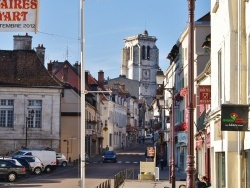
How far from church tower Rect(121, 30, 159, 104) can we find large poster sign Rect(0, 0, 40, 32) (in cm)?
16597

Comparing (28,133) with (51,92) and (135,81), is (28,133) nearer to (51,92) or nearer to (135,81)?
(51,92)

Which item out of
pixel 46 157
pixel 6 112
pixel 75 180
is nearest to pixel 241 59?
pixel 75 180

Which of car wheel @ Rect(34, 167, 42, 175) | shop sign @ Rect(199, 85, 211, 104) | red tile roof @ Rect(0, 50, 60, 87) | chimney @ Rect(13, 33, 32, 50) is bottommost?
car wheel @ Rect(34, 167, 42, 175)

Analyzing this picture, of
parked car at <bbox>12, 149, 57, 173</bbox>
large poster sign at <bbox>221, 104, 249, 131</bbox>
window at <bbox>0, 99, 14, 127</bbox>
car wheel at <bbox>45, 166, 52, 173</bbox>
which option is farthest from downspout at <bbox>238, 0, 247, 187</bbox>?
window at <bbox>0, 99, 14, 127</bbox>

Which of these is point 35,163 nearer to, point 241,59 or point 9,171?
point 9,171

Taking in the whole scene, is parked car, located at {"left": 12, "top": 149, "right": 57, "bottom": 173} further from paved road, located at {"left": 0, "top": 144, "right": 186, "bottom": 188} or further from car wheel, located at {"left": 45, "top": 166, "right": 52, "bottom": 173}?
paved road, located at {"left": 0, "top": 144, "right": 186, "bottom": 188}

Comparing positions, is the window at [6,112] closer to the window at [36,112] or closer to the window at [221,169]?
the window at [36,112]

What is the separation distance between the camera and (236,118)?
1396cm

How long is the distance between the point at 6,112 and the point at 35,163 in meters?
19.7

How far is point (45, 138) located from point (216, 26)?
172ft

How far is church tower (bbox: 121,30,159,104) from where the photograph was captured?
18375 cm

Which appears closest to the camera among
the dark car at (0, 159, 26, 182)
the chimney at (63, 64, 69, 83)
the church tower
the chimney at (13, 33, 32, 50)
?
the dark car at (0, 159, 26, 182)

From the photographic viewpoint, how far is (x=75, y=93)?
75.8 m

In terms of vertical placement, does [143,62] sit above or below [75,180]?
above
